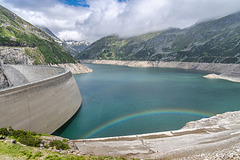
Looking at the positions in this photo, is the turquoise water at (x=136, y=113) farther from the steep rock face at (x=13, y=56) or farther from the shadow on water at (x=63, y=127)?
the steep rock face at (x=13, y=56)

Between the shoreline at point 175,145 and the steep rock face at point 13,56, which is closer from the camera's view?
the shoreline at point 175,145

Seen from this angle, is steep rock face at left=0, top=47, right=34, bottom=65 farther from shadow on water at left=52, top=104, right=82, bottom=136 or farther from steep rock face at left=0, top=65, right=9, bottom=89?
shadow on water at left=52, top=104, right=82, bottom=136

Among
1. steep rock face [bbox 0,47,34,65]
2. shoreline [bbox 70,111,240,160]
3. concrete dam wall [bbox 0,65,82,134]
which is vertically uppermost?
steep rock face [bbox 0,47,34,65]

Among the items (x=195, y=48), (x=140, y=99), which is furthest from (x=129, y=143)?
(x=195, y=48)

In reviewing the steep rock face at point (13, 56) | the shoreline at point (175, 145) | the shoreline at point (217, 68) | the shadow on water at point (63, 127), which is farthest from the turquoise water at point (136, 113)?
the shoreline at point (217, 68)

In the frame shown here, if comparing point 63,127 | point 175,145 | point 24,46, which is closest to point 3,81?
point 63,127

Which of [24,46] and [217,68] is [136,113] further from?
[217,68]

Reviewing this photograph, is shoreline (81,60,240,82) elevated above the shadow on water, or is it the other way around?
shoreline (81,60,240,82)

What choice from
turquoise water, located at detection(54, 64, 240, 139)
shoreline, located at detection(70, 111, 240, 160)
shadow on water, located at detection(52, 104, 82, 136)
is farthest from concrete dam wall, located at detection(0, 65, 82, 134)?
shoreline, located at detection(70, 111, 240, 160)
